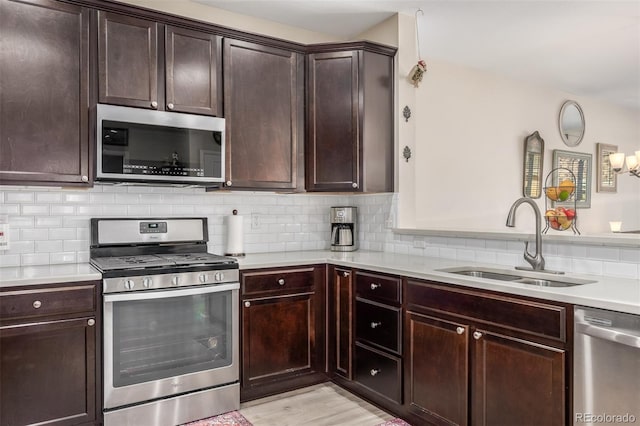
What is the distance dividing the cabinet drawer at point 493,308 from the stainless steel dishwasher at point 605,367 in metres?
0.09

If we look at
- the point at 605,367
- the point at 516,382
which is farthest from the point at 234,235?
the point at 605,367

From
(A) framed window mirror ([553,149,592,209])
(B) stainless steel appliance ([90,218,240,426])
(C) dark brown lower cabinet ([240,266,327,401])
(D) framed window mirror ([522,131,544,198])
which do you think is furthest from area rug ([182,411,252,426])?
(A) framed window mirror ([553,149,592,209])

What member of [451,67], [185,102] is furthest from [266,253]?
[451,67]

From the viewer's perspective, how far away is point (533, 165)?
4848mm

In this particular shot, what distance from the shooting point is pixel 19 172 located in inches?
93.2

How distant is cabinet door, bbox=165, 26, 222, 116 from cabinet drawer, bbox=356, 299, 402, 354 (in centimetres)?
157

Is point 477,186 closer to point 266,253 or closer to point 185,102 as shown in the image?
point 266,253

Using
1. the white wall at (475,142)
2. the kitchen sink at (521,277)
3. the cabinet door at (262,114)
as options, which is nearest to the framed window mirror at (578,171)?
the white wall at (475,142)

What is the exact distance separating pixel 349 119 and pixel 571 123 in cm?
342

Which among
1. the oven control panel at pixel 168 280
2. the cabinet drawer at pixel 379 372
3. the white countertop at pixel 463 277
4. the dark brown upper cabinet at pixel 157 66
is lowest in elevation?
the cabinet drawer at pixel 379 372

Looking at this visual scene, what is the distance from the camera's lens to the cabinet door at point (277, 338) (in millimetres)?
2752

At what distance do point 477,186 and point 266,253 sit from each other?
2224 mm

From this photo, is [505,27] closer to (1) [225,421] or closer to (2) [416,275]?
(2) [416,275]

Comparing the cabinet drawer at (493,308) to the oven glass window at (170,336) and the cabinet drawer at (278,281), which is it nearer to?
the cabinet drawer at (278,281)
